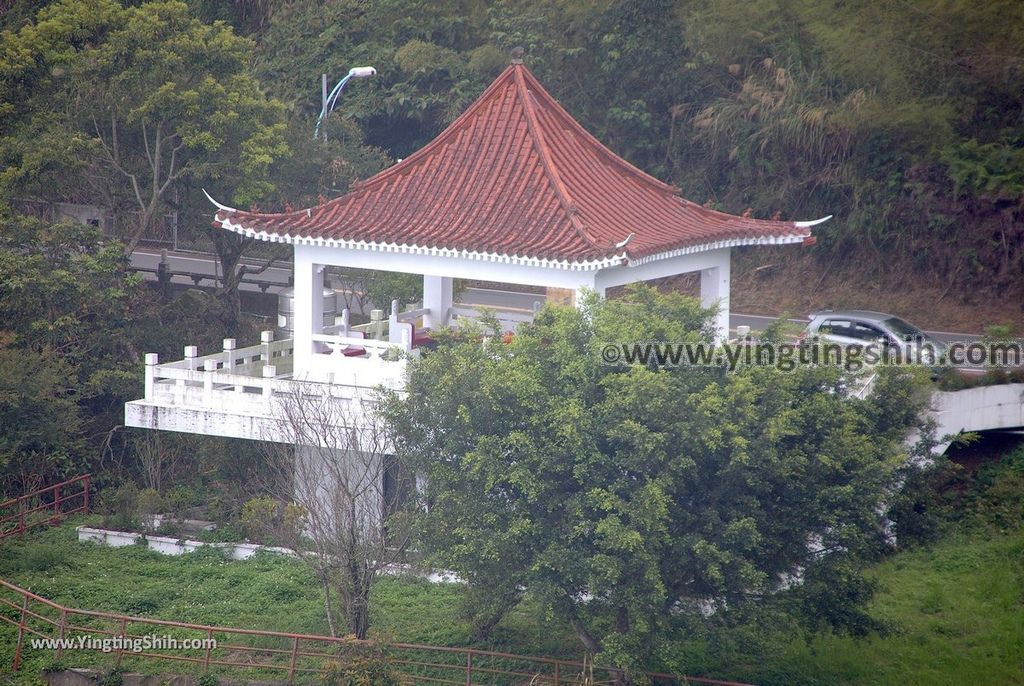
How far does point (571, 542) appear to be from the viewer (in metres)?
14.4

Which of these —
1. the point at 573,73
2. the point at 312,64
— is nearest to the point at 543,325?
the point at 573,73

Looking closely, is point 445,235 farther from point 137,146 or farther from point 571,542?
point 137,146

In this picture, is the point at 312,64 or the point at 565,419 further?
the point at 312,64

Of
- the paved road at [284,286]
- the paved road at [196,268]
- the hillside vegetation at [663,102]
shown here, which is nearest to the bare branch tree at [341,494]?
the hillside vegetation at [663,102]

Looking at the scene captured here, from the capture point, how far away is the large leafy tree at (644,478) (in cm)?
1408

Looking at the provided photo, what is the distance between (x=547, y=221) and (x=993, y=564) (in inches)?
324

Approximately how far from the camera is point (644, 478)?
47.1 feet

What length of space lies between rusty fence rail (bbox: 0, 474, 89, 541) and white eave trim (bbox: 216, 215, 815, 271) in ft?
19.8

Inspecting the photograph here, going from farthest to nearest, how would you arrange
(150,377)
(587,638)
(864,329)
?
(864,329) < (150,377) < (587,638)

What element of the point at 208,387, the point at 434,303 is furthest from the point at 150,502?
the point at 434,303

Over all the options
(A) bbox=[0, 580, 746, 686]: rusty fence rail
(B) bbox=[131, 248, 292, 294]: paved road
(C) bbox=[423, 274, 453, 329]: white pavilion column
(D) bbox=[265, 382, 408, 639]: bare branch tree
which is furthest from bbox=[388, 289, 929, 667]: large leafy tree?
(B) bbox=[131, 248, 292, 294]: paved road

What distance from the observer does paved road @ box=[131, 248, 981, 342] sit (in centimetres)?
3075

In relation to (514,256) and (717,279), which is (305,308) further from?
(717,279)

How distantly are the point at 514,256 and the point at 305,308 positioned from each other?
11.9 ft
